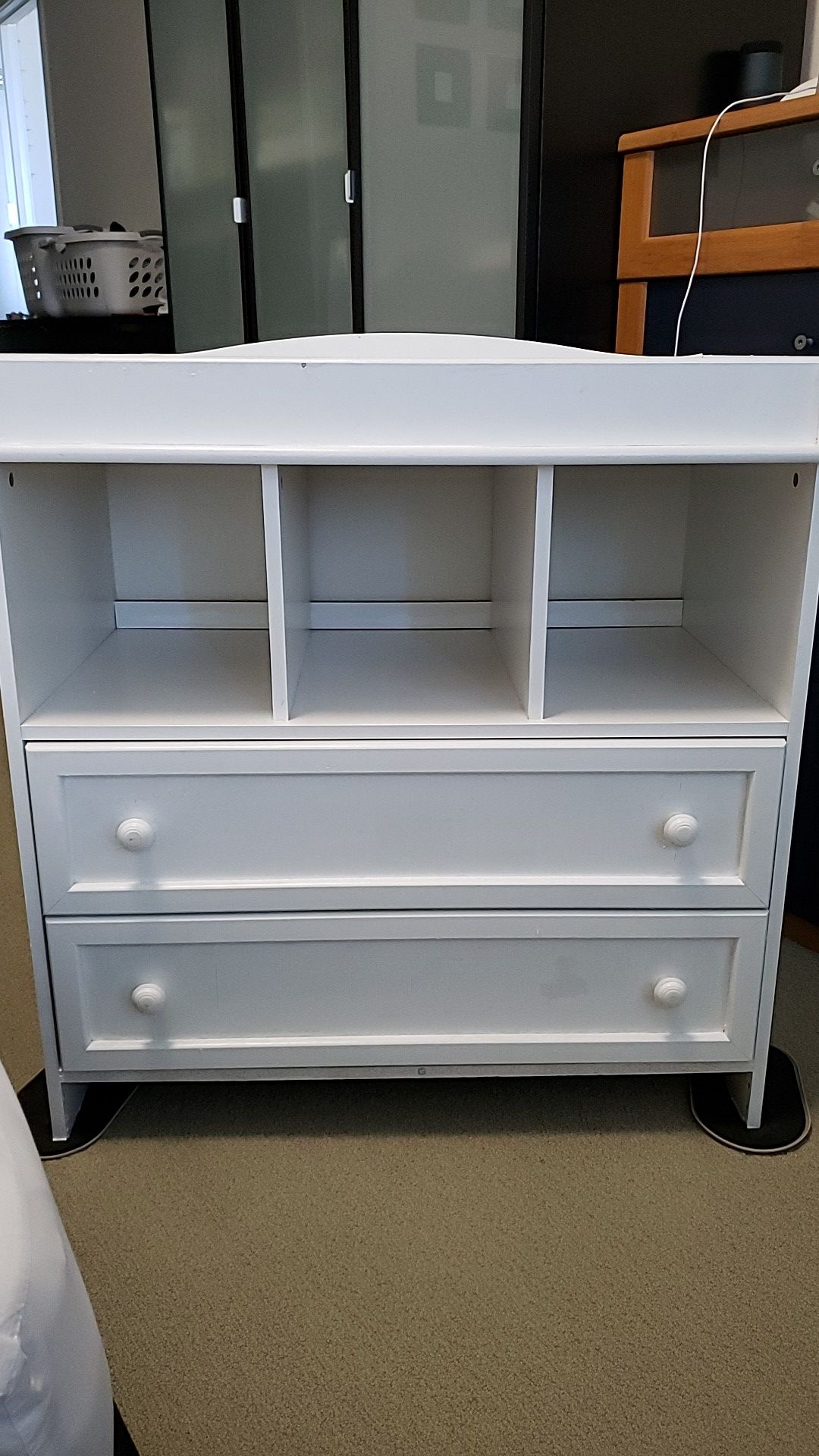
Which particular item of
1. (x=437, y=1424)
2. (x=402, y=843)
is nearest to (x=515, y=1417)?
(x=437, y=1424)

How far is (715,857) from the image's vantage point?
119cm

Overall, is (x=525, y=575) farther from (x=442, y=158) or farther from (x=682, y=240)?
(x=442, y=158)

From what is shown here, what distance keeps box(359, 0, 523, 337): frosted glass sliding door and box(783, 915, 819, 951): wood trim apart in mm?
1107

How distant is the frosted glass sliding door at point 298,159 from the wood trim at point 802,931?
4.44 feet

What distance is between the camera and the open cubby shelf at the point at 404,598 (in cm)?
115

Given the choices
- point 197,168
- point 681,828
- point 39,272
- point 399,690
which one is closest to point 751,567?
point 681,828

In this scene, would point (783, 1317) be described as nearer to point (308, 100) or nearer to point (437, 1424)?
point (437, 1424)

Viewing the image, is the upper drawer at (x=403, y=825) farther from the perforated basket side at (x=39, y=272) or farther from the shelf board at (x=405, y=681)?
the perforated basket side at (x=39, y=272)

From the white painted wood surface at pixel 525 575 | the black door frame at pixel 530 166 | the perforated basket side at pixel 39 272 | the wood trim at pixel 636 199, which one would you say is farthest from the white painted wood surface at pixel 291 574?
the perforated basket side at pixel 39 272

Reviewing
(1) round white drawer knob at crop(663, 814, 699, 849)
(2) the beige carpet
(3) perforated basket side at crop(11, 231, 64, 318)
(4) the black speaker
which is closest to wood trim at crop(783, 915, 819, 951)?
(2) the beige carpet

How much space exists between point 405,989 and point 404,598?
55cm

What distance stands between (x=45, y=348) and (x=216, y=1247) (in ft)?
7.51

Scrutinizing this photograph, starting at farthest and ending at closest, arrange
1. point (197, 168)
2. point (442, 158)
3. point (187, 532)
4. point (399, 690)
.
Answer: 1. point (197, 168)
2. point (442, 158)
3. point (187, 532)
4. point (399, 690)

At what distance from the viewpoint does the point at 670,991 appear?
47.4 inches
